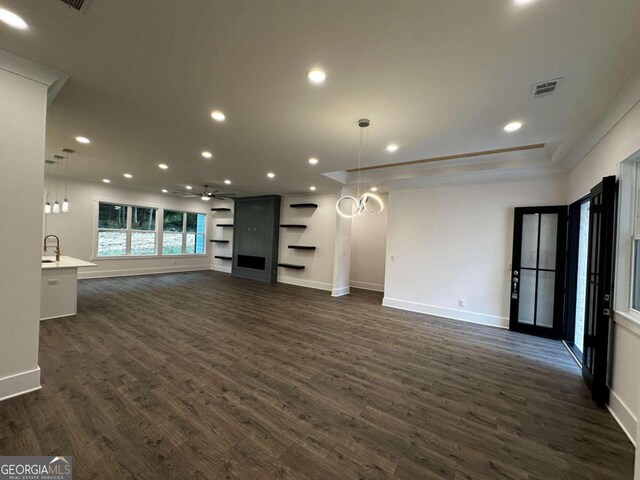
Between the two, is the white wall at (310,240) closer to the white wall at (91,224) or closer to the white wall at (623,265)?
the white wall at (91,224)

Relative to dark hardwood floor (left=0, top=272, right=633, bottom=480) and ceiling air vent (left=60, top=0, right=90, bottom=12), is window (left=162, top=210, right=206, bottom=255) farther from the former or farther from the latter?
ceiling air vent (left=60, top=0, right=90, bottom=12)

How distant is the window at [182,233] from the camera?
32.2 feet

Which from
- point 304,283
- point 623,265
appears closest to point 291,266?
point 304,283

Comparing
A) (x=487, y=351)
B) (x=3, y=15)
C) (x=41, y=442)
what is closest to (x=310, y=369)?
(x=41, y=442)

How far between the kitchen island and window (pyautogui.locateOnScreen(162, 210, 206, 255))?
5274 millimetres

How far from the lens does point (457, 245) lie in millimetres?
5273

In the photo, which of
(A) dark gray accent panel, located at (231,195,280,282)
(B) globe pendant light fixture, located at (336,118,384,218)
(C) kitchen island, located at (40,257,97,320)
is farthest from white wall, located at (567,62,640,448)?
(A) dark gray accent panel, located at (231,195,280,282)

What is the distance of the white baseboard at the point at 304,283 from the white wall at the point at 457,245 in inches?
87.6

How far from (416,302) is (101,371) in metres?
5.34

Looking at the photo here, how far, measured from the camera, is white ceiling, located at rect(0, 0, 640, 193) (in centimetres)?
165

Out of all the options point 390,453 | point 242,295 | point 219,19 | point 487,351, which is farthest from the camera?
point 242,295

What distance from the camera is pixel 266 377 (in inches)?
110

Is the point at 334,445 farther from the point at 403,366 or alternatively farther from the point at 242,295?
the point at 242,295

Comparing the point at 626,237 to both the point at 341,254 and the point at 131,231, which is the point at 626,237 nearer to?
the point at 341,254
